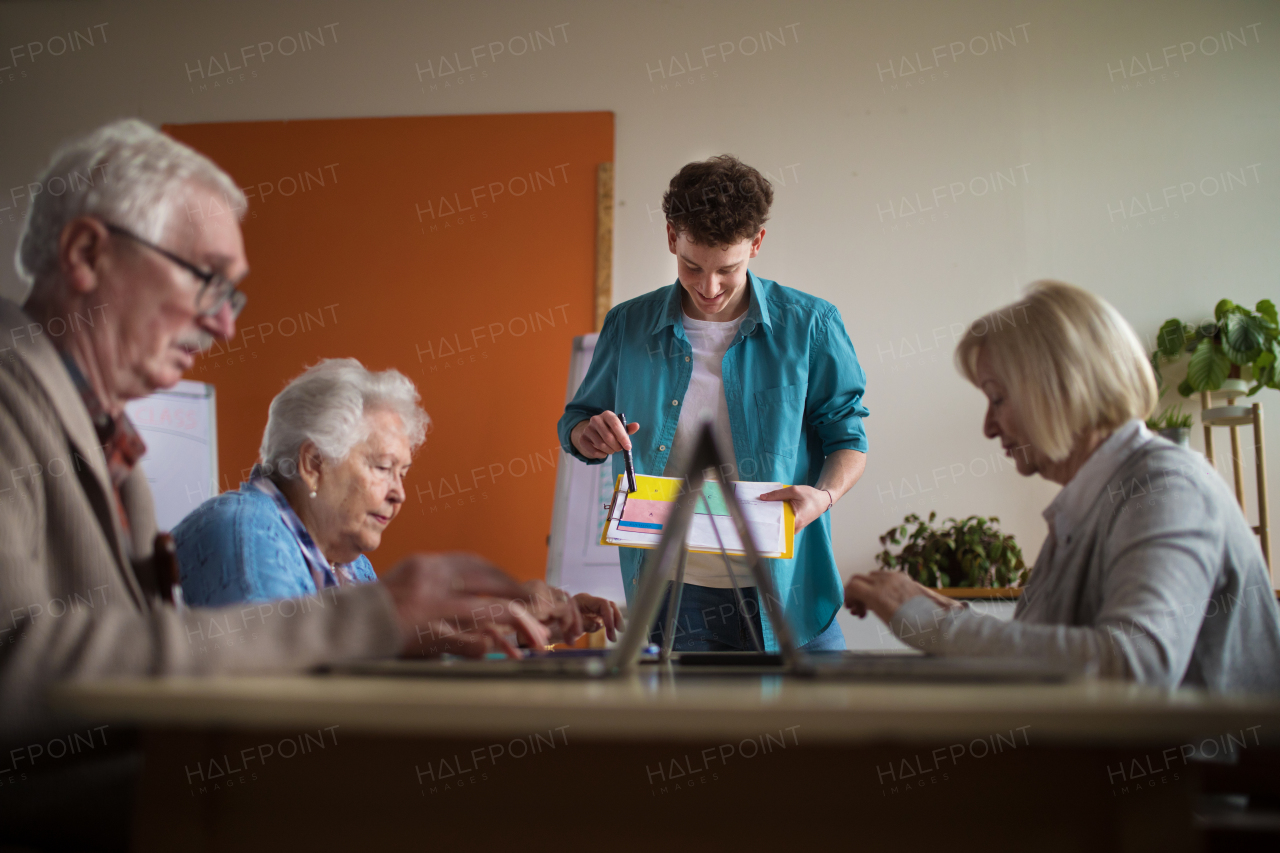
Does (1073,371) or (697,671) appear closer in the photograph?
(697,671)

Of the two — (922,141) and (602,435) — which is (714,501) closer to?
(602,435)

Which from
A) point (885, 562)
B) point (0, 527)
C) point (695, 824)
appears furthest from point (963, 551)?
point (0, 527)

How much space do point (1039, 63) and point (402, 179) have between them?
2.79 m

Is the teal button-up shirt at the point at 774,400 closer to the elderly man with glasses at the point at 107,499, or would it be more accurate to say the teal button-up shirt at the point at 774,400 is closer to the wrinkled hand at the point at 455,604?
the wrinkled hand at the point at 455,604

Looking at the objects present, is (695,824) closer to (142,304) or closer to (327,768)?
(327,768)

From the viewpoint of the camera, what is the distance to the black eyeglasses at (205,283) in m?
1.15

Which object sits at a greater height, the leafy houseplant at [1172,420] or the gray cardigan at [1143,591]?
the leafy houseplant at [1172,420]

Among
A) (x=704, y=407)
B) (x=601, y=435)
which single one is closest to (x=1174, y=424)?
(x=704, y=407)

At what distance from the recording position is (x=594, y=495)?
3.45 metres

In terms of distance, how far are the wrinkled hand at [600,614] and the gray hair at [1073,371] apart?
2.88 feet

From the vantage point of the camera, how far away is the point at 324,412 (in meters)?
1.81

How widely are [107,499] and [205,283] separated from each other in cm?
32

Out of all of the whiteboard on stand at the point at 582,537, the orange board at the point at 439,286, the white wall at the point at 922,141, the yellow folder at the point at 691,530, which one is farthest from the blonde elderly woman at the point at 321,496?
the white wall at the point at 922,141

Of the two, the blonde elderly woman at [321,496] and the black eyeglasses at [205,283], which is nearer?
the black eyeglasses at [205,283]
